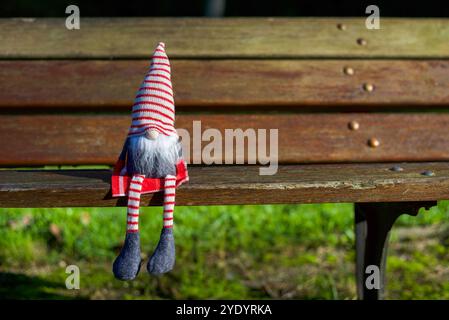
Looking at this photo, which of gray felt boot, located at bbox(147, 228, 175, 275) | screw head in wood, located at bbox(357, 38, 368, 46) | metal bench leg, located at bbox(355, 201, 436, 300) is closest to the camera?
gray felt boot, located at bbox(147, 228, 175, 275)

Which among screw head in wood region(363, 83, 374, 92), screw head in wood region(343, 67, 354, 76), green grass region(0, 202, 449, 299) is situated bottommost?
green grass region(0, 202, 449, 299)

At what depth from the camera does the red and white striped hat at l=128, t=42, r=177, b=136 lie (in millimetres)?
1744

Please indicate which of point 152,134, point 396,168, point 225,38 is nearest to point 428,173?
point 396,168

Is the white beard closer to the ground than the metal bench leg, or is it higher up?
higher up

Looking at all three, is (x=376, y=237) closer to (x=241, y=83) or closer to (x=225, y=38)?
(x=241, y=83)

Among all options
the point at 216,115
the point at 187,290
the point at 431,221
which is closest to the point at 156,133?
the point at 216,115

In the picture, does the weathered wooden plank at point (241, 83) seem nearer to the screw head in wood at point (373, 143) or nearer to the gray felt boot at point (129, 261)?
the screw head in wood at point (373, 143)

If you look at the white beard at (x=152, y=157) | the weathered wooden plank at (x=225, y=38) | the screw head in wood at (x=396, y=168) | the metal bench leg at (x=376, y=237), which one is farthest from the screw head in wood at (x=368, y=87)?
the white beard at (x=152, y=157)

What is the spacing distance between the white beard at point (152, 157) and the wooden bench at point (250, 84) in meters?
0.63

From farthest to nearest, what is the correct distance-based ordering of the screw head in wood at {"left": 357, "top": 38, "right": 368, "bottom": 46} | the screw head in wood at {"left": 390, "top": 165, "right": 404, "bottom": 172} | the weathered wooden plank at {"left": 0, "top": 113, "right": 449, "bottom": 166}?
1. the screw head in wood at {"left": 357, "top": 38, "right": 368, "bottom": 46}
2. the weathered wooden plank at {"left": 0, "top": 113, "right": 449, "bottom": 166}
3. the screw head in wood at {"left": 390, "top": 165, "right": 404, "bottom": 172}

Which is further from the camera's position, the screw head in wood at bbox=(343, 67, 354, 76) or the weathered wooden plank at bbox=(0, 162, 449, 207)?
the screw head in wood at bbox=(343, 67, 354, 76)

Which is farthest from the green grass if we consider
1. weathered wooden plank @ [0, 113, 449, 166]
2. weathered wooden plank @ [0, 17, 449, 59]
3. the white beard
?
the white beard

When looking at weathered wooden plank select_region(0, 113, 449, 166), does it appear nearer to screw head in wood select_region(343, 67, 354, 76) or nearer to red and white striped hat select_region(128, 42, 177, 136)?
screw head in wood select_region(343, 67, 354, 76)
